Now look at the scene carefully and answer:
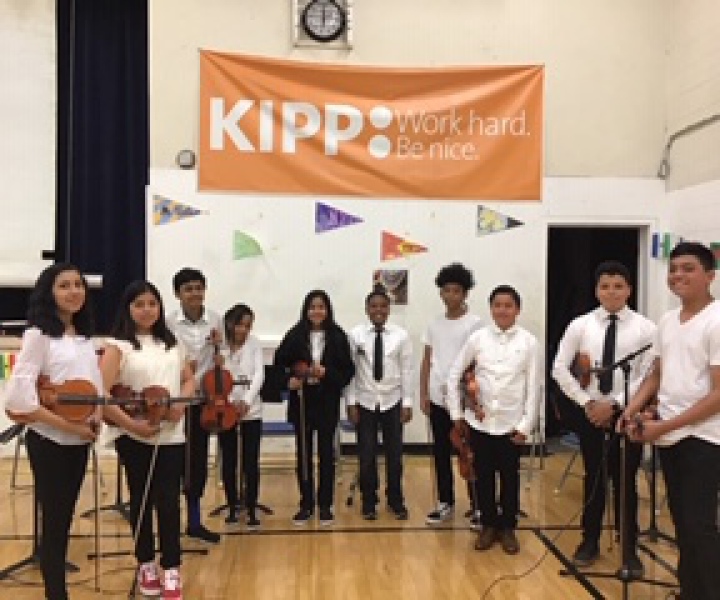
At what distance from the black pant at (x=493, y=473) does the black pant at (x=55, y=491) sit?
206 cm

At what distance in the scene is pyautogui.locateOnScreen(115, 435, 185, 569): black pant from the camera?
3.08 meters

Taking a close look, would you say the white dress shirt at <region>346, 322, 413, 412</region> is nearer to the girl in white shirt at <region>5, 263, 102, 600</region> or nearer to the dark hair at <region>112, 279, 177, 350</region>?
the dark hair at <region>112, 279, 177, 350</region>

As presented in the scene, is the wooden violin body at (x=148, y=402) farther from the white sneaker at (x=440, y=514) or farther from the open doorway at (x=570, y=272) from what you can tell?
the open doorway at (x=570, y=272)

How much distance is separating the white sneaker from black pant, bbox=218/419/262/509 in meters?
1.06

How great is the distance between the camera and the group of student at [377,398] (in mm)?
2744

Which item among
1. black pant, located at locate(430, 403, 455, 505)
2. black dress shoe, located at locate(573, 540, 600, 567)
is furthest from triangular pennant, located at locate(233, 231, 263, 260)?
black dress shoe, located at locate(573, 540, 600, 567)

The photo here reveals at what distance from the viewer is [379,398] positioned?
452 centimetres

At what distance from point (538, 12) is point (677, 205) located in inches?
78.8

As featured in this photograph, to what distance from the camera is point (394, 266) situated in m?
6.20

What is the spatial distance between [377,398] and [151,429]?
5.91ft

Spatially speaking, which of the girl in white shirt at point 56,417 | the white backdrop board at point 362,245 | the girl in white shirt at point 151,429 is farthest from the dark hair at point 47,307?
the white backdrop board at point 362,245

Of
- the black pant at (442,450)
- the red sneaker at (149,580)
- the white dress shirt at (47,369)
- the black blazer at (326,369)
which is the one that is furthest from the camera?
the black pant at (442,450)

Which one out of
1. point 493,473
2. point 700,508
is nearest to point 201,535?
point 493,473

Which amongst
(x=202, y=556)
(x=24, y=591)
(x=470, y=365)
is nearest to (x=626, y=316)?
(x=470, y=365)
